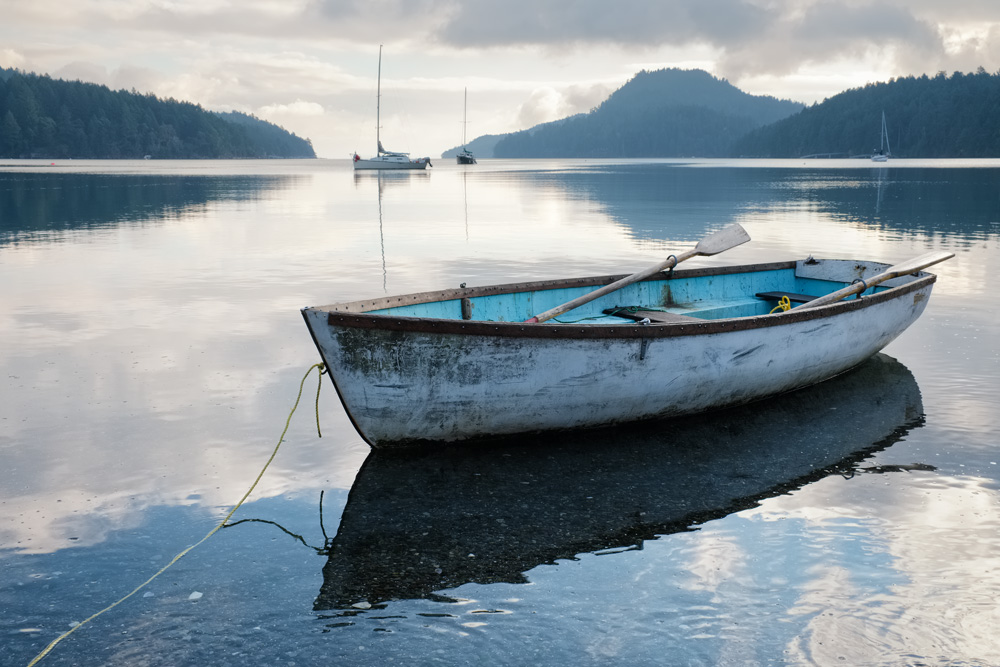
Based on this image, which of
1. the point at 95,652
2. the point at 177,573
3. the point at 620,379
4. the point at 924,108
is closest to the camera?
the point at 95,652

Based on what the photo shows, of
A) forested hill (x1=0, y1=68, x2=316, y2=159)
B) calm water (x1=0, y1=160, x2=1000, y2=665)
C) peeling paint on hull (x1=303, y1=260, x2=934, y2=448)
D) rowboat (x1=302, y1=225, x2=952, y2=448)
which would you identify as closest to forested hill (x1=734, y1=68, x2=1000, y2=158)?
forested hill (x1=0, y1=68, x2=316, y2=159)

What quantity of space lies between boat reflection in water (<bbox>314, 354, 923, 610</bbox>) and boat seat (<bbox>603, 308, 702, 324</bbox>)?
4.29 ft

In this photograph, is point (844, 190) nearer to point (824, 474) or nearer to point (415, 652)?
point (824, 474)

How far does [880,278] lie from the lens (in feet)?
34.8

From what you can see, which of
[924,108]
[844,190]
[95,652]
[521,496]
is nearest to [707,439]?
[521,496]

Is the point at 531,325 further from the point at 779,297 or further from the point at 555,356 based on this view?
the point at 779,297

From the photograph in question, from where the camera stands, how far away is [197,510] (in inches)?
248

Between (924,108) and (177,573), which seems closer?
(177,573)

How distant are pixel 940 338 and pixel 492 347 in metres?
8.20

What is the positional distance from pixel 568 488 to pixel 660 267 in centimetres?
450

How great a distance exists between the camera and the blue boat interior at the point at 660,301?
370 inches

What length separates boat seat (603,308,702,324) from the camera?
9.57 meters

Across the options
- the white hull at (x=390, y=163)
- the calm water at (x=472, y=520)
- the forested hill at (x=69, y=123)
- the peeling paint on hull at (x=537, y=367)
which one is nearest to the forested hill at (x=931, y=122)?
the white hull at (x=390, y=163)

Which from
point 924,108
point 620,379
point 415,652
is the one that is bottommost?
point 415,652
